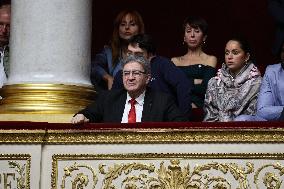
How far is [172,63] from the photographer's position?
7289 millimetres

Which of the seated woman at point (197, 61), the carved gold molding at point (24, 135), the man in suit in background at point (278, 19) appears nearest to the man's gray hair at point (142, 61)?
the carved gold molding at point (24, 135)

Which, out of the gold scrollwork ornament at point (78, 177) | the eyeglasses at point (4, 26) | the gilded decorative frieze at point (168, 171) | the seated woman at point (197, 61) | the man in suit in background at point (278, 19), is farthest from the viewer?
the eyeglasses at point (4, 26)

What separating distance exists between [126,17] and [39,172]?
2067 millimetres

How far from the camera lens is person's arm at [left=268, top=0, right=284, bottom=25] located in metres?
7.57

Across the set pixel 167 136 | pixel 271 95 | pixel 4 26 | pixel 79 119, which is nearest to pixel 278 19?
pixel 271 95

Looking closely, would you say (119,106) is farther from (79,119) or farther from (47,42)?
(47,42)

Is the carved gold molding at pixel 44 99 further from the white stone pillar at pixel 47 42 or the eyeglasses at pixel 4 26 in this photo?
the eyeglasses at pixel 4 26

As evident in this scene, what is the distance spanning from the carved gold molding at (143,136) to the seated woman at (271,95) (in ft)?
1.87

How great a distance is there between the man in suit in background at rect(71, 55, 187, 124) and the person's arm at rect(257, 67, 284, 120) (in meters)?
0.66

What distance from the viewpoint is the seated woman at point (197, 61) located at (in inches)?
301

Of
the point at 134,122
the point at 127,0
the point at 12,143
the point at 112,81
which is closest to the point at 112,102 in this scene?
the point at 134,122

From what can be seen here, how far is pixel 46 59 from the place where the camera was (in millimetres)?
6965

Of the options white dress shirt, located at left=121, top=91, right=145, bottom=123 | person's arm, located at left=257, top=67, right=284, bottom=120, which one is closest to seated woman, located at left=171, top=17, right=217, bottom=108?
person's arm, located at left=257, top=67, right=284, bottom=120

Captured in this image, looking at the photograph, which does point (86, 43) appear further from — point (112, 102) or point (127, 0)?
point (127, 0)
